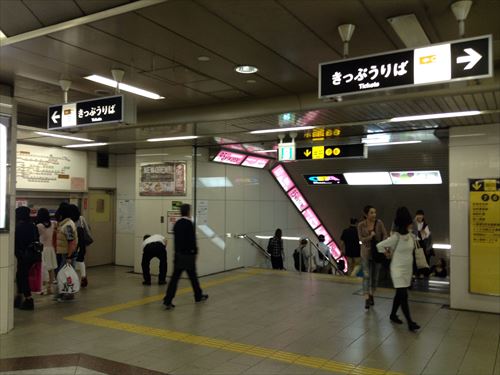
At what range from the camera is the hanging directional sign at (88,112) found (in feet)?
16.5

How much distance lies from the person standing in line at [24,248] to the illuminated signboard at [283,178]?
8.05 metres

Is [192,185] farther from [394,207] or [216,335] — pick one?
[394,207]

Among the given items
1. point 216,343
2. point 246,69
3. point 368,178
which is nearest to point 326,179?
point 368,178

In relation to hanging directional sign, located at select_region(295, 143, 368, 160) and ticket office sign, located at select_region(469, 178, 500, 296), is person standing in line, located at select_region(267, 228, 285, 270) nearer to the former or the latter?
hanging directional sign, located at select_region(295, 143, 368, 160)

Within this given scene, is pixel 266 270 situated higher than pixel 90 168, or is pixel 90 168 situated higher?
pixel 90 168

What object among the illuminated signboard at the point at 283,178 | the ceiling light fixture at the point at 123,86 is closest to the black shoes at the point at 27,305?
the ceiling light fixture at the point at 123,86

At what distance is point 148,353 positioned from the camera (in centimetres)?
472

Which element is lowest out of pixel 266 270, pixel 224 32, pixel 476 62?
pixel 266 270

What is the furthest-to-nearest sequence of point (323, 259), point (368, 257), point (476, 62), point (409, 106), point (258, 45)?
point (323, 259)
point (368, 257)
point (409, 106)
point (258, 45)
point (476, 62)

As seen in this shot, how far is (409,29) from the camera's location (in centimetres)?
380

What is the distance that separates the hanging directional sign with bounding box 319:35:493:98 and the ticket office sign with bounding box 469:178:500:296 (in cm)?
407

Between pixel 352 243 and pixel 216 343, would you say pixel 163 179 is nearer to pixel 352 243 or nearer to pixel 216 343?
pixel 352 243

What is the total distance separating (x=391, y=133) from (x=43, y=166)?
7.62 m

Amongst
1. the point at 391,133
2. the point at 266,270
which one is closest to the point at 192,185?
the point at 266,270
